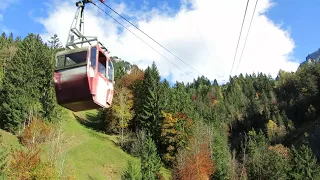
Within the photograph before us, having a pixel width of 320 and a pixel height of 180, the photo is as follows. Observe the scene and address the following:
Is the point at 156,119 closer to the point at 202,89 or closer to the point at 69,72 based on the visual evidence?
the point at 69,72

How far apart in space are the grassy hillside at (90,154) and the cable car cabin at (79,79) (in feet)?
99.2

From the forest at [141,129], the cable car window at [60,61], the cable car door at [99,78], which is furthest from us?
the forest at [141,129]

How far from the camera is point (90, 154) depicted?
54.8 metres

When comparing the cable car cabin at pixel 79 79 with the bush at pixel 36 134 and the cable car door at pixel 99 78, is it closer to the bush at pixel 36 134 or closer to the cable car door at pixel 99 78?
the cable car door at pixel 99 78

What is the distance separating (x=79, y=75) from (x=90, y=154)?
4356cm

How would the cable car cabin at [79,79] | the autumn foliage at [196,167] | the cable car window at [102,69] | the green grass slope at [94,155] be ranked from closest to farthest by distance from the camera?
the cable car cabin at [79,79]
the cable car window at [102,69]
the green grass slope at [94,155]
the autumn foliage at [196,167]

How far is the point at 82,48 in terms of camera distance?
1342cm

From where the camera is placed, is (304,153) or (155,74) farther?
(155,74)

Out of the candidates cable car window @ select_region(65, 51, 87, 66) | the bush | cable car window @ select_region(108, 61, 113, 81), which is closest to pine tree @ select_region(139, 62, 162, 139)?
the bush

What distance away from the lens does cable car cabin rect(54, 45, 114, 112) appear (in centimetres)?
1325

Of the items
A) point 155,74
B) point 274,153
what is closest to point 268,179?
point 274,153

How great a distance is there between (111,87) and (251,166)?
61.8 metres

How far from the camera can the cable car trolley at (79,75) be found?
13258 mm

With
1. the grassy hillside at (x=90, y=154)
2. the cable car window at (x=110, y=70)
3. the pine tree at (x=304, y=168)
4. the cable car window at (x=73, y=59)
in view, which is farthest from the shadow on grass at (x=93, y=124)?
the cable car window at (x=73, y=59)
